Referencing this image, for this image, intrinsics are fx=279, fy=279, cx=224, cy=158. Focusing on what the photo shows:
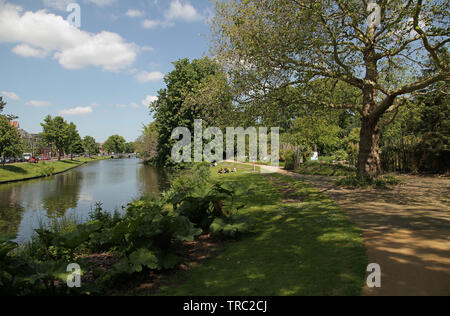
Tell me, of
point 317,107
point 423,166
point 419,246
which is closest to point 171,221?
point 419,246

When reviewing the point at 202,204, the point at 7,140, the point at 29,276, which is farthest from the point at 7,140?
the point at 29,276

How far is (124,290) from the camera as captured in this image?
413 centimetres

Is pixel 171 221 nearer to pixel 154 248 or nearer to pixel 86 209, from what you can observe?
pixel 154 248

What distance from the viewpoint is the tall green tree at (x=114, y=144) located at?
161m

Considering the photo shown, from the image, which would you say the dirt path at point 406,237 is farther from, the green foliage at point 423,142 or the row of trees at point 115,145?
the row of trees at point 115,145

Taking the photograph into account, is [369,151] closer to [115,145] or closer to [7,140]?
[7,140]

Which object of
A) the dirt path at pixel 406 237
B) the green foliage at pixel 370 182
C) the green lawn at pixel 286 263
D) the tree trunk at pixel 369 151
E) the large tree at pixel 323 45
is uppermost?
the large tree at pixel 323 45

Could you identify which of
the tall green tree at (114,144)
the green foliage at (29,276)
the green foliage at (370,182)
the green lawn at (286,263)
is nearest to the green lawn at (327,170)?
the green foliage at (370,182)

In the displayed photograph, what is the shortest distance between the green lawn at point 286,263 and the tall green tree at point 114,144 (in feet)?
549

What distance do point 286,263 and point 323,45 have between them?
8.99 meters

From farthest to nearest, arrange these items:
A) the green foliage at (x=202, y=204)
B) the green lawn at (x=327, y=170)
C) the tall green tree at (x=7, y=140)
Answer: the tall green tree at (x=7, y=140) → the green lawn at (x=327, y=170) → the green foliage at (x=202, y=204)

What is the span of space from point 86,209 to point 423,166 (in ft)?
67.9

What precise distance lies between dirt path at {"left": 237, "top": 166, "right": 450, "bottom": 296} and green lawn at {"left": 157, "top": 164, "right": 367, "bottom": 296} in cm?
31

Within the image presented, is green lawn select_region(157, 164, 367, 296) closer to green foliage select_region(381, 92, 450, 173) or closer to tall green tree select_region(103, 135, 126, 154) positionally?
green foliage select_region(381, 92, 450, 173)
